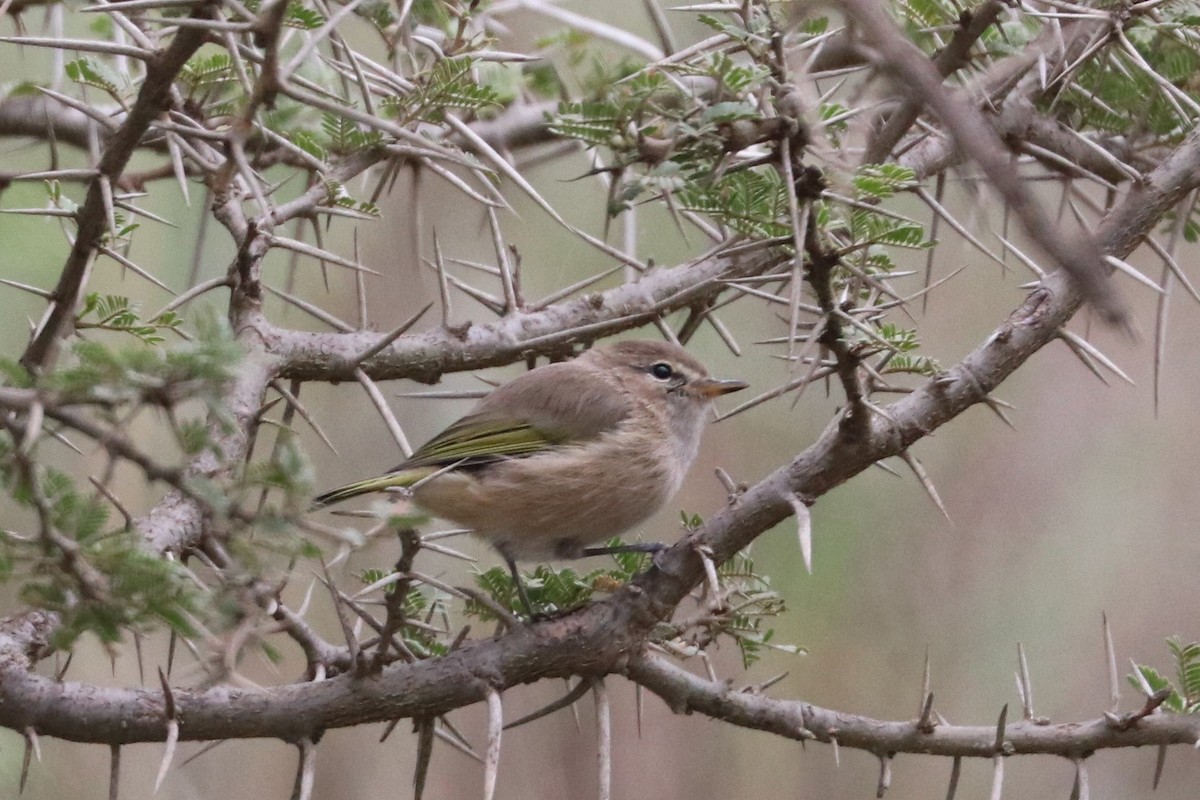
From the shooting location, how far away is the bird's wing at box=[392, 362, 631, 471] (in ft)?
15.3

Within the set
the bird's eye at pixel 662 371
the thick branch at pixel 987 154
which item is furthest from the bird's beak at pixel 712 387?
the thick branch at pixel 987 154

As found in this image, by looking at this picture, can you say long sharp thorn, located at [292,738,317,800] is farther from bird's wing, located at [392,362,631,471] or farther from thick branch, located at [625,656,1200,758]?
bird's wing, located at [392,362,631,471]

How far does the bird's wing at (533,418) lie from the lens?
4.67 m

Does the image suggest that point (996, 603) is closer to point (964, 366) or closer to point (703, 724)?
point (703, 724)

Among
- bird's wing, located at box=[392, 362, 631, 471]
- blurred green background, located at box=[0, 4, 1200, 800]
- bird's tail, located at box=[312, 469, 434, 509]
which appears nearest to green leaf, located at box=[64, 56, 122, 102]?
bird's tail, located at box=[312, 469, 434, 509]

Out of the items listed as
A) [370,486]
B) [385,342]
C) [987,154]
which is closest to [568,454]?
[370,486]

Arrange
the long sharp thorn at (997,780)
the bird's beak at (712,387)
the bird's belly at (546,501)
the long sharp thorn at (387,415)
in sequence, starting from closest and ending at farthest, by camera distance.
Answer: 1. the long sharp thorn at (997,780)
2. the long sharp thorn at (387,415)
3. the bird's belly at (546,501)
4. the bird's beak at (712,387)

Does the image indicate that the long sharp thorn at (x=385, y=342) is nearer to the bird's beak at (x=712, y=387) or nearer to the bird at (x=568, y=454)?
the bird at (x=568, y=454)

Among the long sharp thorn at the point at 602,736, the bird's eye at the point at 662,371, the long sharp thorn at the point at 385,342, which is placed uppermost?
the bird's eye at the point at 662,371

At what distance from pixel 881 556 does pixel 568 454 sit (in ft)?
11.1

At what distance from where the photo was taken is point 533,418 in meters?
4.81

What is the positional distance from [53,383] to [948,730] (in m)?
2.30

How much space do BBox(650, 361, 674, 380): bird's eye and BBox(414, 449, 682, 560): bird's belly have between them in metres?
0.70

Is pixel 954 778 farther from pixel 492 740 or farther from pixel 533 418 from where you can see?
pixel 533 418
